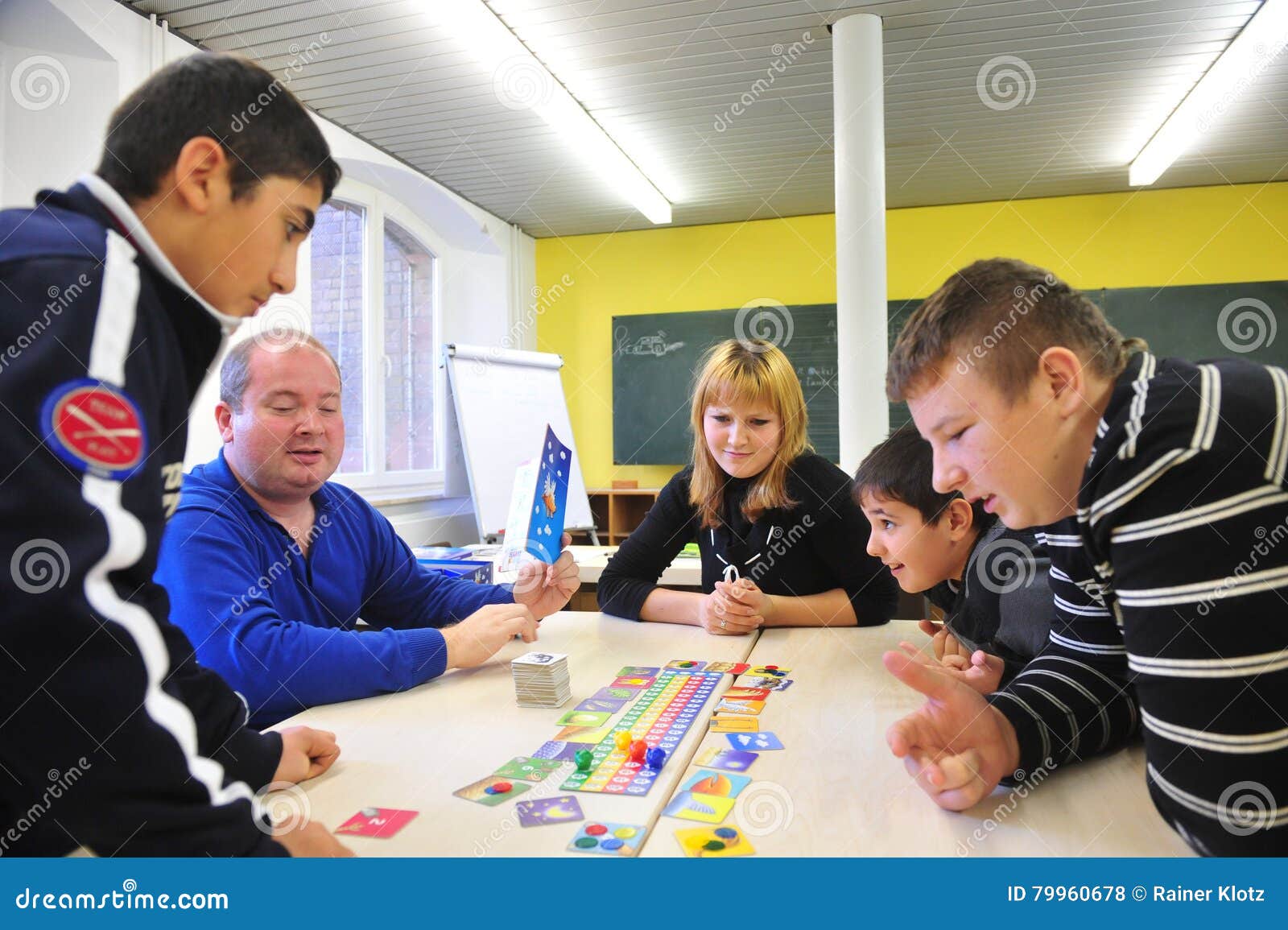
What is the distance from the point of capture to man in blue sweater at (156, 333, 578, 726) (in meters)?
1.39

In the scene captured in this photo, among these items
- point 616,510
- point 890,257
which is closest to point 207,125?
point 616,510

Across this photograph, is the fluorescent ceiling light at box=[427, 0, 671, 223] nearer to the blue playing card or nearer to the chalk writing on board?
the chalk writing on board

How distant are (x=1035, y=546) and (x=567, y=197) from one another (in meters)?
4.70

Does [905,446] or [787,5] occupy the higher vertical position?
[787,5]

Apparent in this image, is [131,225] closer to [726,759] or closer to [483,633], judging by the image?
[726,759]

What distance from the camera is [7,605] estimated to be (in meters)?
0.60

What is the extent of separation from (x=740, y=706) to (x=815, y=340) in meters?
5.01

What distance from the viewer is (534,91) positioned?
402cm

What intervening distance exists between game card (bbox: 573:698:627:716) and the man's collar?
92 cm

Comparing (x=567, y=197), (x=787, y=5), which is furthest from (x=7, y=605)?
(x=567, y=197)

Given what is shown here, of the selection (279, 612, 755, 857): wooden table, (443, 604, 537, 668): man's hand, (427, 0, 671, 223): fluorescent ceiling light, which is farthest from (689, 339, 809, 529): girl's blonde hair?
(427, 0, 671, 223): fluorescent ceiling light

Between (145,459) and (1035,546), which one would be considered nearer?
(145,459)

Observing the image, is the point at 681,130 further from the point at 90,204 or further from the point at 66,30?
the point at 90,204

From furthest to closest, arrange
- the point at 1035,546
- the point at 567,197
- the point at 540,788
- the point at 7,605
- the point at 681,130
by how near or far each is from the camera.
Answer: the point at 567,197, the point at 681,130, the point at 1035,546, the point at 540,788, the point at 7,605
